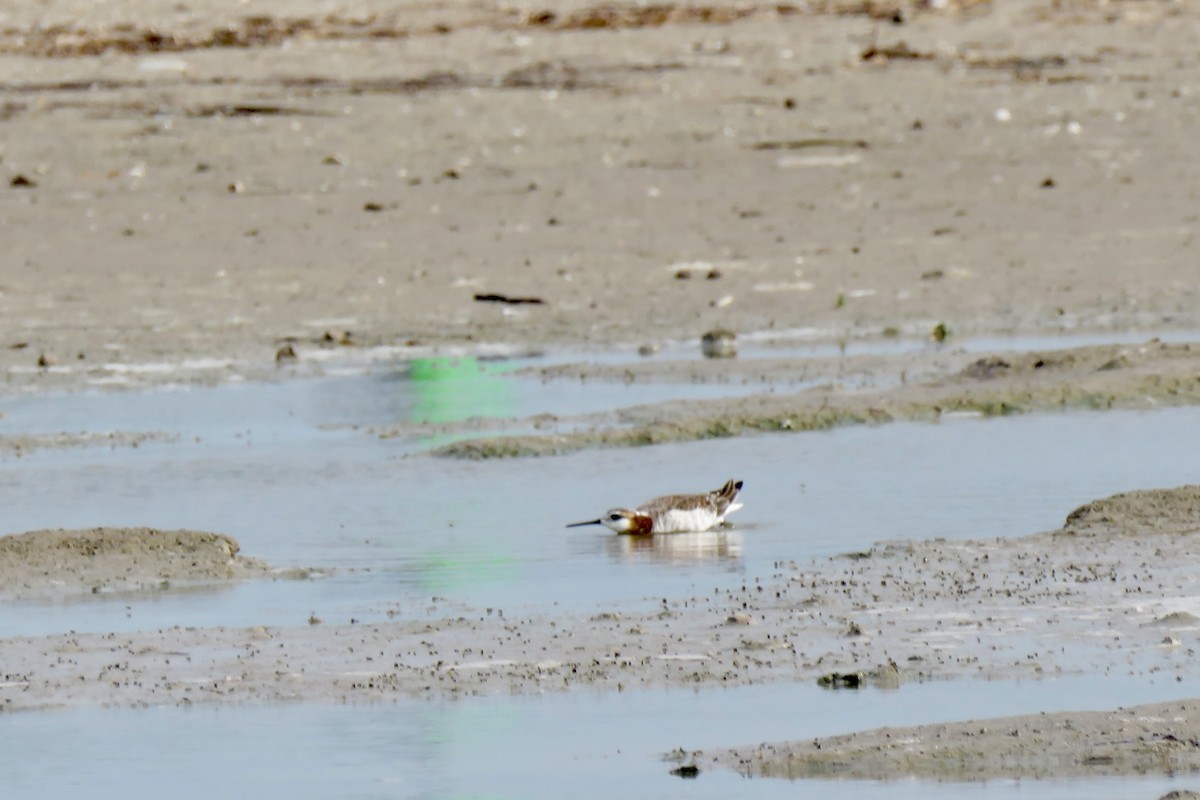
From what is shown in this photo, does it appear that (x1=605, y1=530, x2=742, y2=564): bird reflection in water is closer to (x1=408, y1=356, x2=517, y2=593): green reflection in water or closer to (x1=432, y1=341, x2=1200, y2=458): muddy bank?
(x1=408, y1=356, x2=517, y2=593): green reflection in water

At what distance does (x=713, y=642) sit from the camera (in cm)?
550

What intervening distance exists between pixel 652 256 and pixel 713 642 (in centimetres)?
750

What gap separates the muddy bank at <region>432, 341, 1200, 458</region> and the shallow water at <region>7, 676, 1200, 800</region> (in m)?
3.38

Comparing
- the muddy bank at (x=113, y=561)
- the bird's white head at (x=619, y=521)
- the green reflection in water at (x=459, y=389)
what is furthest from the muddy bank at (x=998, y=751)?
the green reflection in water at (x=459, y=389)

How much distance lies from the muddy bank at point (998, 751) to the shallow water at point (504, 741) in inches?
2.2

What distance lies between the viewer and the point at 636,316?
38.2ft

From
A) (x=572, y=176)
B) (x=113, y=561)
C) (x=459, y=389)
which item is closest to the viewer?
(x=113, y=561)

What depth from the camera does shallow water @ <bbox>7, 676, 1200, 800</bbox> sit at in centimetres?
441

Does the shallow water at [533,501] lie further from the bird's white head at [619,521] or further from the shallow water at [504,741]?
the shallow water at [504,741]

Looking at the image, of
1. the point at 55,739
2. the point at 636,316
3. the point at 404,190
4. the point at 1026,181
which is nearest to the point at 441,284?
the point at 636,316

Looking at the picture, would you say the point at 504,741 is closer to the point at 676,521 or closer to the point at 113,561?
the point at 113,561

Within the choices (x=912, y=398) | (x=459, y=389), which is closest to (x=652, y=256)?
(x=459, y=389)

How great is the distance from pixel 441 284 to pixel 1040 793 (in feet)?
27.1

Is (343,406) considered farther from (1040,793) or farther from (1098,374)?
(1040,793)
